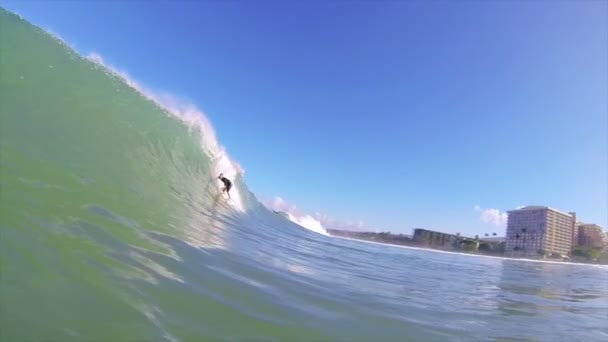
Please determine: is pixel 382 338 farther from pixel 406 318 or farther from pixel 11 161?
pixel 11 161

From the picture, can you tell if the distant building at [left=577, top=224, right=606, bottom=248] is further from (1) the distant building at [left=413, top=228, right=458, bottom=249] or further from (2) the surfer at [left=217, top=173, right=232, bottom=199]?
(2) the surfer at [left=217, top=173, right=232, bottom=199]

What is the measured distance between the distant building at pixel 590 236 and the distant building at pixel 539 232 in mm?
2360

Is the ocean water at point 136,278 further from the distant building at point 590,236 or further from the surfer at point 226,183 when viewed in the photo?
the distant building at point 590,236

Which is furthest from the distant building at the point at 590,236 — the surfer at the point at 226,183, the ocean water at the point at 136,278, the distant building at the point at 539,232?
the ocean water at the point at 136,278

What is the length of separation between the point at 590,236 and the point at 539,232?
1966 centimetres

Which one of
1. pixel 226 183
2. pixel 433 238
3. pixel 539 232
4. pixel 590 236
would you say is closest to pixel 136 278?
pixel 226 183

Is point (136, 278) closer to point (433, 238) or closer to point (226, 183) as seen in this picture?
point (226, 183)

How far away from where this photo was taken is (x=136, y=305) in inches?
101

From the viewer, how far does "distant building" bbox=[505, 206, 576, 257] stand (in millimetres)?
99125

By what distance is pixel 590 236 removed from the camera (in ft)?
361

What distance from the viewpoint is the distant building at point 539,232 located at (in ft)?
325

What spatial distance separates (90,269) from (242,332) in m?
1.39

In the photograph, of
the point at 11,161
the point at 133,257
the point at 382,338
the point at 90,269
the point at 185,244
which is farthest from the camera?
the point at 185,244

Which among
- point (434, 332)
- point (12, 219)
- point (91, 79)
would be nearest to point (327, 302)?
point (434, 332)
